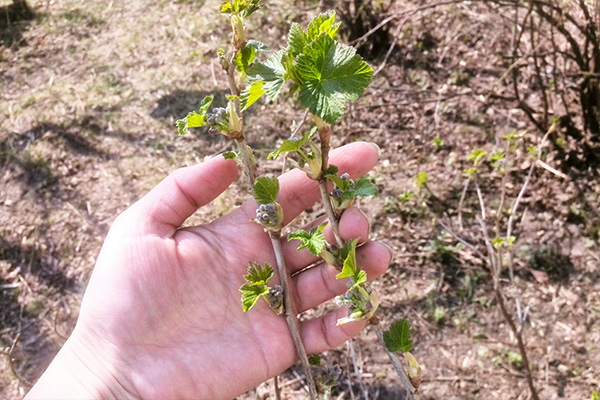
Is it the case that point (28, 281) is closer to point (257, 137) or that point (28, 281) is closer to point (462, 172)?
point (257, 137)

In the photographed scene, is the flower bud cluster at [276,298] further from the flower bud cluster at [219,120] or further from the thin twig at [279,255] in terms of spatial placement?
the flower bud cluster at [219,120]

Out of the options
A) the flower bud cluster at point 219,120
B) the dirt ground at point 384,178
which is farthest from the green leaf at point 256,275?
the dirt ground at point 384,178

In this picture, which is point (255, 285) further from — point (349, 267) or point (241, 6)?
point (241, 6)

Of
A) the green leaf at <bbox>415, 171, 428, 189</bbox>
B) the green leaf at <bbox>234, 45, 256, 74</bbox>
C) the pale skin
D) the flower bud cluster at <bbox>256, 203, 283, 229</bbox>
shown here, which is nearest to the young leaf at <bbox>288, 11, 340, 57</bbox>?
the green leaf at <bbox>234, 45, 256, 74</bbox>

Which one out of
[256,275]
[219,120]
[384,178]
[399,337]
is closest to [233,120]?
[219,120]

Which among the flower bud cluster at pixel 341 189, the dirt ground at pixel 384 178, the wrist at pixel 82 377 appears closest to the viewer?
the flower bud cluster at pixel 341 189

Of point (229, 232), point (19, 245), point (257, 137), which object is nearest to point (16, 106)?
point (19, 245)
